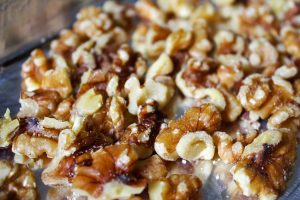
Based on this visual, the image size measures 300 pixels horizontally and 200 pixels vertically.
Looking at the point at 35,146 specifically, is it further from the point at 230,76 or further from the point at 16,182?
the point at 230,76

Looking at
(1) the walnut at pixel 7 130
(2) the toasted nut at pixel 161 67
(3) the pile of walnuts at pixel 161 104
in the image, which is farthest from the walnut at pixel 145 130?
(1) the walnut at pixel 7 130

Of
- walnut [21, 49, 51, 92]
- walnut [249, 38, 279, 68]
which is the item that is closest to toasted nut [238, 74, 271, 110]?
walnut [249, 38, 279, 68]

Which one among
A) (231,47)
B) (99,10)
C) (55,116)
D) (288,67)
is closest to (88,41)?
(99,10)

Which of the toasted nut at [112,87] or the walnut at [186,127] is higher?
the toasted nut at [112,87]

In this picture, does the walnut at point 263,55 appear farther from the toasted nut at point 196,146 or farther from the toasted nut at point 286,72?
the toasted nut at point 196,146

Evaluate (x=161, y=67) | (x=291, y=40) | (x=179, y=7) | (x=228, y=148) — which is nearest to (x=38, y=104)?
(x=161, y=67)

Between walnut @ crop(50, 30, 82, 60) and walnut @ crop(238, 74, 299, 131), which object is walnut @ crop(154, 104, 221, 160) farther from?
walnut @ crop(50, 30, 82, 60)

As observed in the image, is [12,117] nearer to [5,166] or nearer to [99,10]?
[5,166]
